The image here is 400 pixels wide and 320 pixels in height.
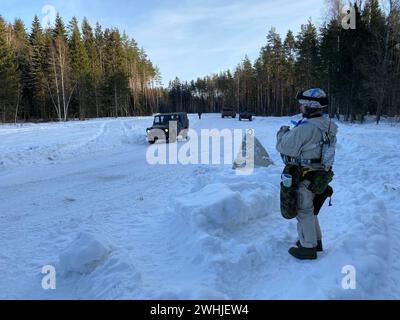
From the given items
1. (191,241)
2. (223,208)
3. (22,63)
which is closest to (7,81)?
(22,63)

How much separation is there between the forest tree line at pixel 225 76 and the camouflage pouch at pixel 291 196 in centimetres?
3105

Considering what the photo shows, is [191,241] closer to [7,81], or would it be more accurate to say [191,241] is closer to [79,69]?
[7,81]

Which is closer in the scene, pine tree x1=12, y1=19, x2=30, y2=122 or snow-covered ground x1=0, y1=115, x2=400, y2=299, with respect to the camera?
snow-covered ground x1=0, y1=115, x2=400, y2=299

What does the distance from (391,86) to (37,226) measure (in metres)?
33.6

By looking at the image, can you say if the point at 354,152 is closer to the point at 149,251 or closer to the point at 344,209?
the point at 344,209

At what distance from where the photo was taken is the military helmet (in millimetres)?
4609

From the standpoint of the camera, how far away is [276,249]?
201 inches

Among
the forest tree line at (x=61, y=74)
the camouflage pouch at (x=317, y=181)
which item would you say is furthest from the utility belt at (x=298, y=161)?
the forest tree line at (x=61, y=74)

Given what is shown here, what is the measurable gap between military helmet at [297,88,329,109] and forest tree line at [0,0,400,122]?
30812 mm

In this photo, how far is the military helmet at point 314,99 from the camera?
461 cm

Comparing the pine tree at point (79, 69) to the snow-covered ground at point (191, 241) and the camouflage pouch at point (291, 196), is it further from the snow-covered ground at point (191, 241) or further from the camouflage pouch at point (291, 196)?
the camouflage pouch at point (291, 196)

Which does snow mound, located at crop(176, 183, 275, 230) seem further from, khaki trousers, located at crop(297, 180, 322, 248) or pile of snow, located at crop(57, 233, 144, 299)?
pile of snow, located at crop(57, 233, 144, 299)

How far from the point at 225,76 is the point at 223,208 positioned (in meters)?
113

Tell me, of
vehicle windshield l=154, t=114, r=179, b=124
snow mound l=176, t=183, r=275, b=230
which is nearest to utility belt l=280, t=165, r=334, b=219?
snow mound l=176, t=183, r=275, b=230
